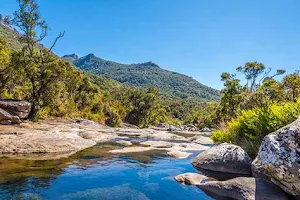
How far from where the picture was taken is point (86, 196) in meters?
6.95

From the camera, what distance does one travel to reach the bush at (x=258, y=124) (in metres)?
9.42

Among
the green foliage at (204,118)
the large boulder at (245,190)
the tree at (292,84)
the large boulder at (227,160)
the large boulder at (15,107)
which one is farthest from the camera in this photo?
the green foliage at (204,118)

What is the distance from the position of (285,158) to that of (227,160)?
154 inches

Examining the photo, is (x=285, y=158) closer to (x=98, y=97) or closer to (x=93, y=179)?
(x=93, y=179)

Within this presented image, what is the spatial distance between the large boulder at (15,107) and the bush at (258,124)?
62.1 feet

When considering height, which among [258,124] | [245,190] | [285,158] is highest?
[258,124]

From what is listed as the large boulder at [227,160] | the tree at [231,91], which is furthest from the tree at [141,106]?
the large boulder at [227,160]

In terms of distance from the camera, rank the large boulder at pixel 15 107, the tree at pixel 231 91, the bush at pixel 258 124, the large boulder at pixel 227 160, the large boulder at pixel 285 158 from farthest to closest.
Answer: the tree at pixel 231 91, the large boulder at pixel 15 107, the large boulder at pixel 227 160, the bush at pixel 258 124, the large boulder at pixel 285 158

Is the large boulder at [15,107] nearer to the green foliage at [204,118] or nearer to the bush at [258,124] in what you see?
the bush at [258,124]

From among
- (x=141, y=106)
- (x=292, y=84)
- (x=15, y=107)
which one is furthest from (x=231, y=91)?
(x=15, y=107)

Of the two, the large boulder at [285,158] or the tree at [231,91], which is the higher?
the tree at [231,91]

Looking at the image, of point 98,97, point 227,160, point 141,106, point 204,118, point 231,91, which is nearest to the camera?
point 227,160

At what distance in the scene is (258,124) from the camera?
1118 cm

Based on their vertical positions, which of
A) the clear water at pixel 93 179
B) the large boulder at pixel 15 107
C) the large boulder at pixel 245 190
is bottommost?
the clear water at pixel 93 179
